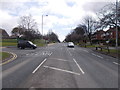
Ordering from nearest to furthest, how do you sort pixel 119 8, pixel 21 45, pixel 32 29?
pixel 119 8
pixel 21 45
pixel 32 29

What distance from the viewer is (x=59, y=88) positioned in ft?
24.4

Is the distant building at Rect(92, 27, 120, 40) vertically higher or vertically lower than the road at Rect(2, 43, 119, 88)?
higher

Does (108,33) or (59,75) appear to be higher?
(108,33)

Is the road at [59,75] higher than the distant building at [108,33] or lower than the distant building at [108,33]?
lower

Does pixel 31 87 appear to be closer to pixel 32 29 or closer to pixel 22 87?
pixel 22 87

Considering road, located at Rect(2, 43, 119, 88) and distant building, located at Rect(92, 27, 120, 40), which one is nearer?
road, located at Rect(2, 43, 119, 88)

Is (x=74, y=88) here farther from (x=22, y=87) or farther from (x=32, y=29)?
(x=32, y=29)

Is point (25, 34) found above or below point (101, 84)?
above

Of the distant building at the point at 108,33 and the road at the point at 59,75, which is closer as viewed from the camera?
the road at the point at 59,75

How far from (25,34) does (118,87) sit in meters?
56.7

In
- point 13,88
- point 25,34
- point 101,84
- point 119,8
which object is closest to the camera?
point 13,88

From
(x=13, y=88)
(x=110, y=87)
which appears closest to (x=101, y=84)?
(x=110, y=87)

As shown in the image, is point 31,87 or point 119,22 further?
point 119,22

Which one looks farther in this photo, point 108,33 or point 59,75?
point 108,33
